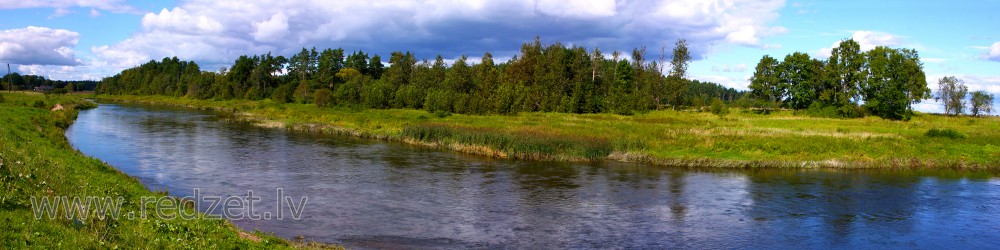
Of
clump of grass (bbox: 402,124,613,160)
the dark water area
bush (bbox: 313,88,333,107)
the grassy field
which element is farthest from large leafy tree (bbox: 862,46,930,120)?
the grassy field

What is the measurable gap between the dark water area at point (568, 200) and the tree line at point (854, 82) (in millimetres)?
55742

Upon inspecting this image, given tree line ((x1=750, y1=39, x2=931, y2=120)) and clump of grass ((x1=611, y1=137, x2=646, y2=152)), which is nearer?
clump of grass ((x1=611, y1=137, x2=646, y2=152))

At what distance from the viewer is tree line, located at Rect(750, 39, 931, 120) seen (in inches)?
3455

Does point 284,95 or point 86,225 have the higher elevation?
point 284,95

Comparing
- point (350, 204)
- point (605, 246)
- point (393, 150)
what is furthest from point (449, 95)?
point (605, 246)

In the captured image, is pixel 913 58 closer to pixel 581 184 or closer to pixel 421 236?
pixel 581 184

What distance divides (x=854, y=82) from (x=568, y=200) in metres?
81.3

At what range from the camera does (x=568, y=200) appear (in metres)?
26.8

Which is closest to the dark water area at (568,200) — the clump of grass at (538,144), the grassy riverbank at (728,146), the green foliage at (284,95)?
the grassy riverbank at (728,146)

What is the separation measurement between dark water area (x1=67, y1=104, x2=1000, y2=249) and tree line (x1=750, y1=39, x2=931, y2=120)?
55.7m

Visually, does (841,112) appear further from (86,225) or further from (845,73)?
(86,225)

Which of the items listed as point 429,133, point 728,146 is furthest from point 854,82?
point 429,133

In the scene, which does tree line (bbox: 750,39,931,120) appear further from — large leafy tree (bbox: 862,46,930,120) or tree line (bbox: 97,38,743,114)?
tree line (bbox: 97,38,743,114)

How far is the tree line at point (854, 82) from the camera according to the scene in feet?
288
